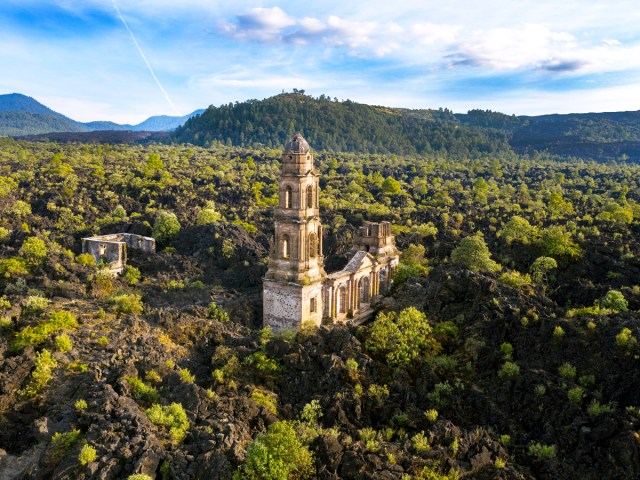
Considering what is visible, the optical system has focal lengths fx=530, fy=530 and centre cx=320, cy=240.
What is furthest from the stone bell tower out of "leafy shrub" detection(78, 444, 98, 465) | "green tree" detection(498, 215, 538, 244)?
"green tree" detection(498, 215, 538, 244)

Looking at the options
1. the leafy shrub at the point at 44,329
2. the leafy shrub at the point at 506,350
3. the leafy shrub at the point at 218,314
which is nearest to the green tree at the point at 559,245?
the leafy shrub at the point at 506,350

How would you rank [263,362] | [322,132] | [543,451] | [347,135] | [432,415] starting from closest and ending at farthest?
1. [543,451]
2. [432,415]
3. [263,362]
4. [322,132]
5. [347,135]

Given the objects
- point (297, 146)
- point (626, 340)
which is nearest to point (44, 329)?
point (297, 146)

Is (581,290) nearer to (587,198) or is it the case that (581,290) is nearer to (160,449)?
(160,449)

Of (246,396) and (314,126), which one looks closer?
(246,396)

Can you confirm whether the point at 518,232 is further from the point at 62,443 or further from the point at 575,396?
the point at 62,443

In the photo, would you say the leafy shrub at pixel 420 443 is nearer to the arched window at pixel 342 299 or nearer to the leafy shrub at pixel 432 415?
the leafy shrub at pixel 432 415

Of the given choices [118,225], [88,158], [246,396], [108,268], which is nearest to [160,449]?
[246,396]
